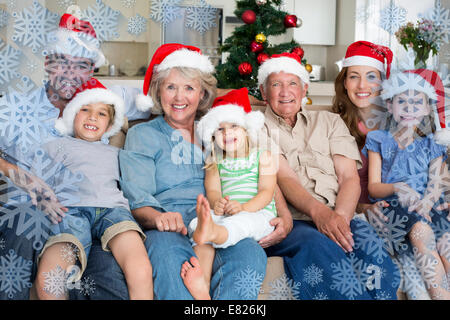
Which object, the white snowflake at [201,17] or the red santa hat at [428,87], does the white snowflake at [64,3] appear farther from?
the red santa hat at [428,87]

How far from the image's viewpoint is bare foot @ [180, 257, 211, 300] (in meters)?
1.30

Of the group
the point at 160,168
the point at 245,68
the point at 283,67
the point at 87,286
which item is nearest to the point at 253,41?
the point at 245,68

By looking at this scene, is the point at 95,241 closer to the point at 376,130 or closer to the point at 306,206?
the point at 306,206

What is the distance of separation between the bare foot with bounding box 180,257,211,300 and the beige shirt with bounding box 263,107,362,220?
55cm

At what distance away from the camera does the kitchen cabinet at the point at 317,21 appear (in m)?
4.38

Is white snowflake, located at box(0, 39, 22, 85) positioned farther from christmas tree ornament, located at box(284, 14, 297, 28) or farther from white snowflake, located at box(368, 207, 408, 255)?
christmas tree ornament, located at box(284, 14, 297, 28)

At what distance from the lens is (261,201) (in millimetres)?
1571

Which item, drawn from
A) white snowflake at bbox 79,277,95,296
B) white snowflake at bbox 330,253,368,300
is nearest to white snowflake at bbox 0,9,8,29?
white snowflake at bbox 79,277,95,296

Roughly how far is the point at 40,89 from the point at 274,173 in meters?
0.84

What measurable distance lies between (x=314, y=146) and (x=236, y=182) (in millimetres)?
392

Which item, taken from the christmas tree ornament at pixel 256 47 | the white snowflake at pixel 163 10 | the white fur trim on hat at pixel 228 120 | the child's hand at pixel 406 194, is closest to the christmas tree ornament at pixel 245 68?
the christmas tree ornament at pixel 256 47

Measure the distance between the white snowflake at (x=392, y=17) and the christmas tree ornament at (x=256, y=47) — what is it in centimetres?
116

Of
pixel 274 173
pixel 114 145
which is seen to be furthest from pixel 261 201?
pixel 114 145

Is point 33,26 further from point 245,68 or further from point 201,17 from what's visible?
point 245,68
